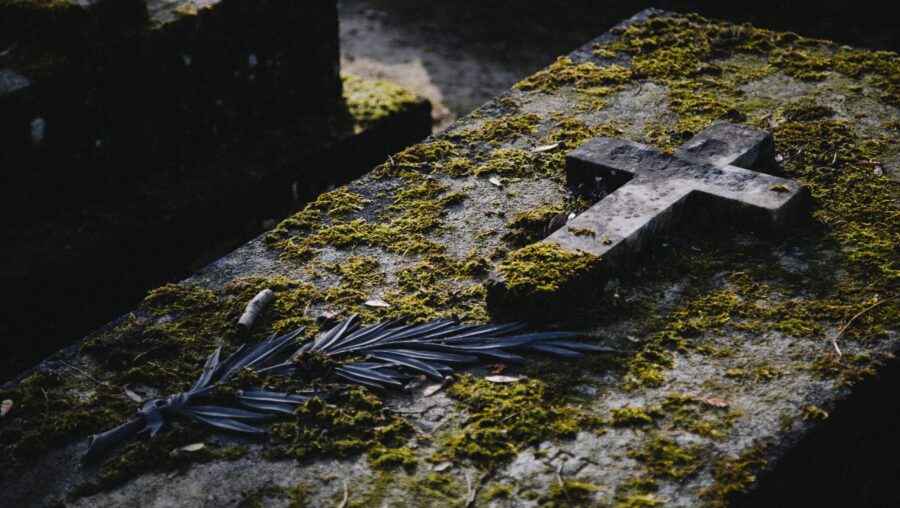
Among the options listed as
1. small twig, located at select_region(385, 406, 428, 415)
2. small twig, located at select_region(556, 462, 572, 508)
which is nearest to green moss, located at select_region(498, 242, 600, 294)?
small twig, located at select_region(385, 406, 428, 415)

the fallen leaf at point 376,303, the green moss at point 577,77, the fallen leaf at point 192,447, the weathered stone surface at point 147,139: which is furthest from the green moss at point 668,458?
the weathered stone surface at point 147,139

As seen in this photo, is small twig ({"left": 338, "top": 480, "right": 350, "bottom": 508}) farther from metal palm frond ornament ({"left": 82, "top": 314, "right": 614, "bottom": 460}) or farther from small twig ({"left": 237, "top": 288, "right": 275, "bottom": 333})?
small twig ({"left": 237, "top": 288, "right": 275, "bottom": 333})

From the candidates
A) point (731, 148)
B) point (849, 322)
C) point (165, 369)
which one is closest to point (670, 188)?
point (731, 148)

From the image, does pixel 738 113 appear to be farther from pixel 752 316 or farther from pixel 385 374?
pixel 385 374

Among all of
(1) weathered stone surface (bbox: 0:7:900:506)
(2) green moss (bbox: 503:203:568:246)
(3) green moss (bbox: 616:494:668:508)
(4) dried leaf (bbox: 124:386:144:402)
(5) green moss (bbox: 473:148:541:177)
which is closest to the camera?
(3) green moss (bbox: 616:494:668:508)

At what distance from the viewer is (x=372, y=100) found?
5074 mm

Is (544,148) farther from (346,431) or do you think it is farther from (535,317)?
(346,431)

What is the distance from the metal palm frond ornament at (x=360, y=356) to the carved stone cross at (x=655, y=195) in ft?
0.40

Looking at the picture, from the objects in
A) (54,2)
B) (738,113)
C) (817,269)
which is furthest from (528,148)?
(54,2)

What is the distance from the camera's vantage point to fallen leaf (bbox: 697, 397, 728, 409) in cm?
212

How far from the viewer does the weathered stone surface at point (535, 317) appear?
1.98m

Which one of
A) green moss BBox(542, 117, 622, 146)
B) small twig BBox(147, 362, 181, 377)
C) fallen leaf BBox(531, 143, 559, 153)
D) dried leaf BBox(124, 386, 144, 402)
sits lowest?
dried leaf BBox(124, 386, 144, 402)

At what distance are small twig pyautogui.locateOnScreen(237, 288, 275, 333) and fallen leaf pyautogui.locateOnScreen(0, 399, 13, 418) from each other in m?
0.57

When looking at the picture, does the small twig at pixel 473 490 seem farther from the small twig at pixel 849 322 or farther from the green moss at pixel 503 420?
the small twig at pixel 849 322
